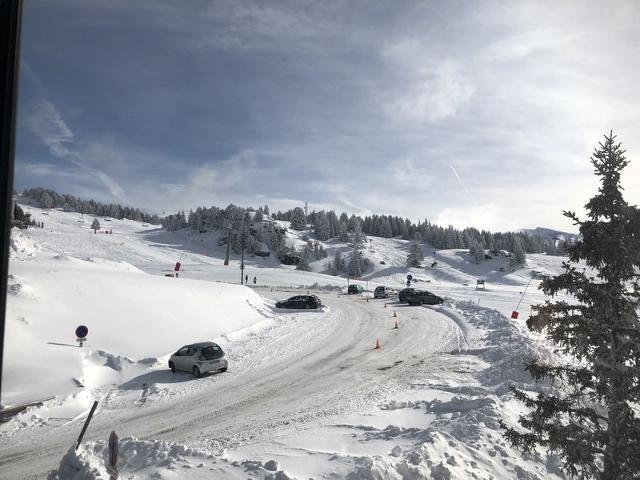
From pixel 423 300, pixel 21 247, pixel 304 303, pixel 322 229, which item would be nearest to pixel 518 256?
pixel 322 229

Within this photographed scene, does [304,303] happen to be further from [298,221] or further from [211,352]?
[298,221]

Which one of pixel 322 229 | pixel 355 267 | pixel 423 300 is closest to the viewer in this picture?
pixel 423 300

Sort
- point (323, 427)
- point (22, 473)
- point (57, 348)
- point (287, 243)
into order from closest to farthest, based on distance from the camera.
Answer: point (22, 473) → point (323, 427) → point (57, 348) → point (287, 243)

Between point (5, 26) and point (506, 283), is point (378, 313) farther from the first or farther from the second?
point (506, 283)

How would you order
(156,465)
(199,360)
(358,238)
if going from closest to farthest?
(156,465)
(199,360)
(358,238)

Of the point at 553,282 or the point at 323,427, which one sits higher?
the point at 553,282

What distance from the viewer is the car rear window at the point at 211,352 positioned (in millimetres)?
17859

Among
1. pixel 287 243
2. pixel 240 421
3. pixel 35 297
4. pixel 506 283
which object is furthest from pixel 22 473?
pixel 287 243

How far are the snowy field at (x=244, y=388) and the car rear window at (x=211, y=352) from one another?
959 millimetres

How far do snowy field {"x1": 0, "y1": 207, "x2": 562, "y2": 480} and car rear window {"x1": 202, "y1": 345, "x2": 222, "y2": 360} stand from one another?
0.96 m

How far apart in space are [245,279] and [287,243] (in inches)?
2802

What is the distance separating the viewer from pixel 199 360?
1766cm

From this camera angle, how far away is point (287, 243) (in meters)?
134

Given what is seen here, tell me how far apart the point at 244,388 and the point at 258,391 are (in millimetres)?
722
